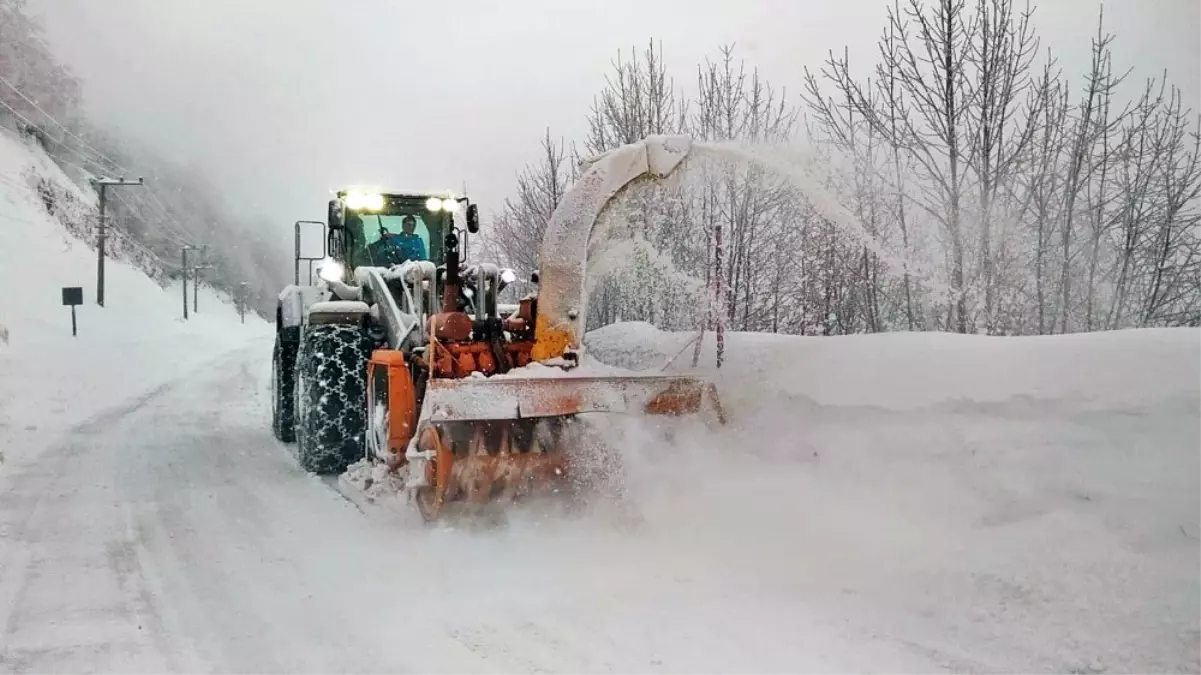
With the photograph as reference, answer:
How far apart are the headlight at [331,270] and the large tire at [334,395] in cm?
129

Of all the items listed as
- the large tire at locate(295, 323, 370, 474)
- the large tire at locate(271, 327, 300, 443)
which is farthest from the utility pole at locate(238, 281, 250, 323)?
the large tire at locate(295, 323, 370, 474)

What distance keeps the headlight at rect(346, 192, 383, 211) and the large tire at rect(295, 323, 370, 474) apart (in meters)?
1.78

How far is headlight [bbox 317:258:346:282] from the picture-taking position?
8.10 metres

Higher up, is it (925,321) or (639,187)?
(639,187)

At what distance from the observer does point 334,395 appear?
6785 millimetres

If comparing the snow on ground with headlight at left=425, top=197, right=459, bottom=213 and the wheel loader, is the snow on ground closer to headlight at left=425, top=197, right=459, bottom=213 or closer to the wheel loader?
the wheel loader

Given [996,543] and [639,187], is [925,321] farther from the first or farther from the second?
[996,543]

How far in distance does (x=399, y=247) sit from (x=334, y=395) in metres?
2.13

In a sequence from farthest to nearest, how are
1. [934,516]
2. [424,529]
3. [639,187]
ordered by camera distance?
[639,187], [424,529], [934,516]

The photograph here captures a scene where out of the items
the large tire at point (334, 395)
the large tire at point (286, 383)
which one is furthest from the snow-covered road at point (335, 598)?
the large tire at point (286, 383)

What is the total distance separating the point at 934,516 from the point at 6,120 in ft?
164

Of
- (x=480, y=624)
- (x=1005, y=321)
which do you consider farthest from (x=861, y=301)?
(x=480, y=624)

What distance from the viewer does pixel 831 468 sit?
5.18 meters

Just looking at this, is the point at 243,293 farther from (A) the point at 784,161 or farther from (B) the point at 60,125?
(A) the point at 784,161
